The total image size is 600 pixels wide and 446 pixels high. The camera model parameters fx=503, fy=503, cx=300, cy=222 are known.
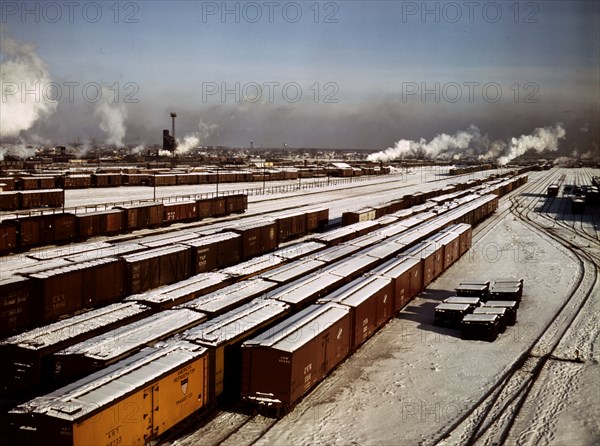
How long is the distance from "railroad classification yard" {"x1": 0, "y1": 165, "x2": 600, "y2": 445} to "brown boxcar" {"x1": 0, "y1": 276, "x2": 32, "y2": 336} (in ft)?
0.24

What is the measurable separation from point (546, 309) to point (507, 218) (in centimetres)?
4407

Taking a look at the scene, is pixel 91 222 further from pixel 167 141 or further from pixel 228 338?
pixel 167 141

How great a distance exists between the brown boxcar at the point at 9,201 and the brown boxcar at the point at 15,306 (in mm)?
41350

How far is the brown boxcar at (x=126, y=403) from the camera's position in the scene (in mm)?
12227

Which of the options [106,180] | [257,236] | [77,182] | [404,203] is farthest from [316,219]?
[106,180]

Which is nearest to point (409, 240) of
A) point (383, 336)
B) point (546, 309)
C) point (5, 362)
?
point (546, 309)

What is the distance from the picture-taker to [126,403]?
13.3 meters

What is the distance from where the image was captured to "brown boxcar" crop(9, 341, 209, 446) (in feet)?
40.1

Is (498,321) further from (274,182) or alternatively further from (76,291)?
(274,182)

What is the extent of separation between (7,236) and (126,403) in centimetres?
3147

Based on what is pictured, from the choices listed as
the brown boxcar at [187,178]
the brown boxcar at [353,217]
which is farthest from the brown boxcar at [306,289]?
the brown boxcar at [187,178]

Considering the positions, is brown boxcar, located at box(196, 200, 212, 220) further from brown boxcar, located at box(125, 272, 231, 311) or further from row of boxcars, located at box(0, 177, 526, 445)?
brown boxcar, located at box(125, 272, 231, 311)

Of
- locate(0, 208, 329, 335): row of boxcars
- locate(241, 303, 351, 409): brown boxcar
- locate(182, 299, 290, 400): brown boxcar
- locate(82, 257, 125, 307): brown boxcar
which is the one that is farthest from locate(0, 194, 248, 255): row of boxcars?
locate(241, 303, 351, 409): brown boxcar

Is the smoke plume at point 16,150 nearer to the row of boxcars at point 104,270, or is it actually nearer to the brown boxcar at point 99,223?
the brown boxcar at point 99,223
